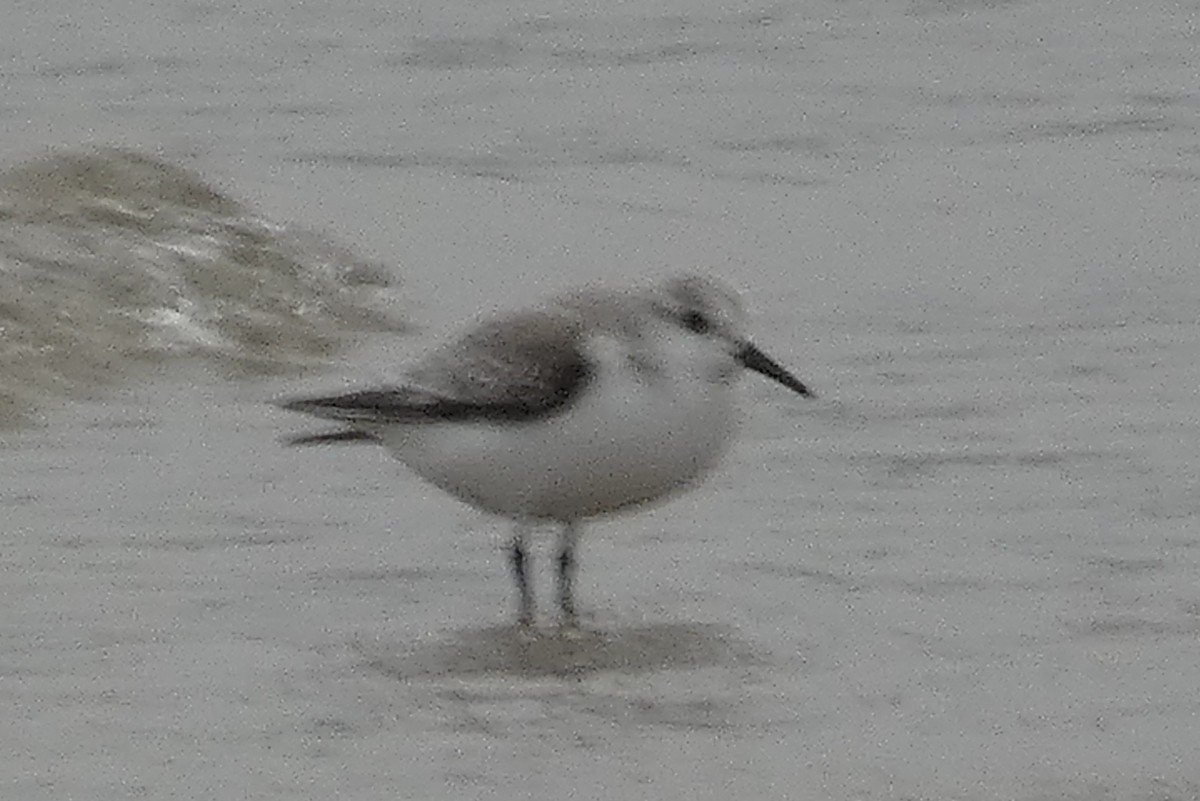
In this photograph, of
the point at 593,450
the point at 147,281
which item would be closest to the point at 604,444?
the point at 593,450

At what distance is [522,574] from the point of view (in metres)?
7.03

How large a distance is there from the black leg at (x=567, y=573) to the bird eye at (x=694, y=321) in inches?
19.7

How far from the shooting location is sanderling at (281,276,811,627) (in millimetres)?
6738

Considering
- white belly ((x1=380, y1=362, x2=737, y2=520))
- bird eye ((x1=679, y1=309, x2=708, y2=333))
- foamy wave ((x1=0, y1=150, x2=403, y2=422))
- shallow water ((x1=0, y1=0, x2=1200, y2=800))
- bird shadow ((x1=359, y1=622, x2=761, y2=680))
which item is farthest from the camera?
foamy wave ((x1=0, y1=150, x2=403, y2=422))

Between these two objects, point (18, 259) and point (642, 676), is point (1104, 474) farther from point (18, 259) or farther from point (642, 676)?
point (18, 259)

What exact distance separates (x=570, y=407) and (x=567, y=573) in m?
0.48

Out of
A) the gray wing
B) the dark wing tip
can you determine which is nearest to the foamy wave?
the dark wing tip

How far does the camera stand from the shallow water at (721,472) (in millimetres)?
6102

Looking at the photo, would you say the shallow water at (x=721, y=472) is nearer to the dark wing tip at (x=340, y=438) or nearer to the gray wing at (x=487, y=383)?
the dark wing tip at (x=340, y=438)

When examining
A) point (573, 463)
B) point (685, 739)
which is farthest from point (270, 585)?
point (685, 739)

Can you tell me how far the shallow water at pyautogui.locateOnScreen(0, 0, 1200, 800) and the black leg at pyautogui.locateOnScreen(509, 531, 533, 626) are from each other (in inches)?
3.2

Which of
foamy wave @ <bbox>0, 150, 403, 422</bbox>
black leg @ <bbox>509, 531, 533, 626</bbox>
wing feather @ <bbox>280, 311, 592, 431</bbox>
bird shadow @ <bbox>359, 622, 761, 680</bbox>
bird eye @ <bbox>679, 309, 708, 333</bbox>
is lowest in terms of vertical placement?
bird shadow @ <bbox>359, 622, 761, 680</bbox>

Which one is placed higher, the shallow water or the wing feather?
the wing feather

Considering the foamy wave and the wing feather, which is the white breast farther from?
the foamy wave
